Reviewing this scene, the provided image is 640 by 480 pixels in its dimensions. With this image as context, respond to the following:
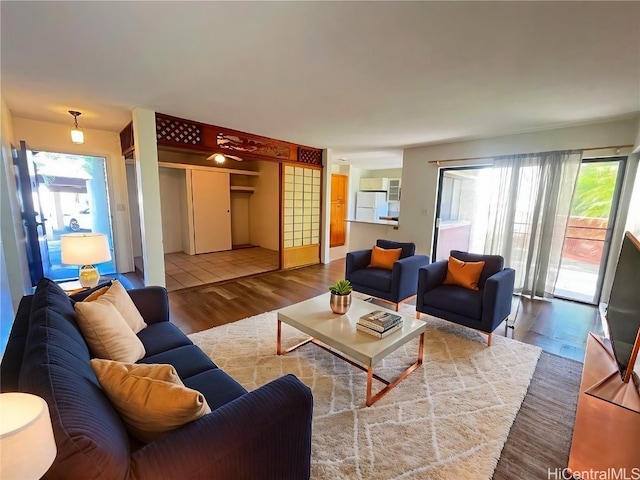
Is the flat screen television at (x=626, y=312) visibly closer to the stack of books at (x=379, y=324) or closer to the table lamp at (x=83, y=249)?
the stack of books at (x=379, y=324)

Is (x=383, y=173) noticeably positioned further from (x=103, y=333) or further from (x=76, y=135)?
(x=103, y=333)

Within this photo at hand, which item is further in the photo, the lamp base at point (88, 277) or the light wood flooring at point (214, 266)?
the light wood flooring at point (214, 266)

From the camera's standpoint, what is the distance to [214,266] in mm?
5480

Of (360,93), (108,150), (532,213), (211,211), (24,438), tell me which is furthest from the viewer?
(211,211)

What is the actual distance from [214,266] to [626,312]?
5393mm

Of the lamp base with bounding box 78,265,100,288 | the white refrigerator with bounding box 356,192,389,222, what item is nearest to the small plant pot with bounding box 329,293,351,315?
the lamp base with bounding box 78,265,100,288

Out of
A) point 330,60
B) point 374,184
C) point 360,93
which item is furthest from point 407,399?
point 374,184

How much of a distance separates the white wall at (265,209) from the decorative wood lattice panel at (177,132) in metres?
2.93

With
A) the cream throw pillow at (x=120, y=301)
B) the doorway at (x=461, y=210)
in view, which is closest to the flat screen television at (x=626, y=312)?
the doorway at (x=461, y=210)

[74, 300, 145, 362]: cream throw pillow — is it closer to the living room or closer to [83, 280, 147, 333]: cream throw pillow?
[83, 280, 147, 333]: cream throw pillow

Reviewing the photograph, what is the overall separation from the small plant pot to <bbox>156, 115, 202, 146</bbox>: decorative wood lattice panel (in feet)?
9.51

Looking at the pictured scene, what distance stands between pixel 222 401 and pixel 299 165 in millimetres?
4631

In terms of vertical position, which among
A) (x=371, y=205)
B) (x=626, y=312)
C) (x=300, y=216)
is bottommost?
(x=626, y=312)

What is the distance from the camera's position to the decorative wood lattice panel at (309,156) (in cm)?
538
